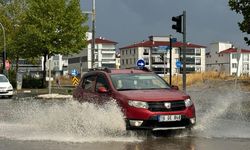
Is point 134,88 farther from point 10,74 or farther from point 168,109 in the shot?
point 10,74

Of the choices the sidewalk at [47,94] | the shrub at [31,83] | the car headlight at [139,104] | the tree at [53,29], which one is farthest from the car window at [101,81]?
the shrub at [31,83]

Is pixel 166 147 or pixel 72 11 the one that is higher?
pixel 72 11

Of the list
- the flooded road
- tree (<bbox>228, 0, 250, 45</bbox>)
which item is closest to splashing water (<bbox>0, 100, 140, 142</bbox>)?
the flooded road

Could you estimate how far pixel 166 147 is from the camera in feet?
32.8

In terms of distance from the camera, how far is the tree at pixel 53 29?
156 ft

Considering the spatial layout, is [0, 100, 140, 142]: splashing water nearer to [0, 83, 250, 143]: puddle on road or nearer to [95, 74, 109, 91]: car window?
[0, 83, 250, 143]: puddle on road

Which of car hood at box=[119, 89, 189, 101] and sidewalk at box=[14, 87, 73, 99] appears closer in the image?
car hood at box=[119, 89, 189, 101]

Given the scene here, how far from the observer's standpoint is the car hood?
36.9 feet

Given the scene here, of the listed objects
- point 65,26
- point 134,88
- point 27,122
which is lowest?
point 27,122

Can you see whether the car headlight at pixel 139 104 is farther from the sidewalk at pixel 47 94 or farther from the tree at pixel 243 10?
the sidewalk at pixel 47 94

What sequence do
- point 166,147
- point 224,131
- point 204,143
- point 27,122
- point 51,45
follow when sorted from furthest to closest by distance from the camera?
point 51,45
point 27,122
point 224,131
point 204,143
point 166,147

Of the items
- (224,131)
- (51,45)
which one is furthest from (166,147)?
(51,45)

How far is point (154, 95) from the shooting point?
1141 cm

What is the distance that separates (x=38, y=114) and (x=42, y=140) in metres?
4.68
